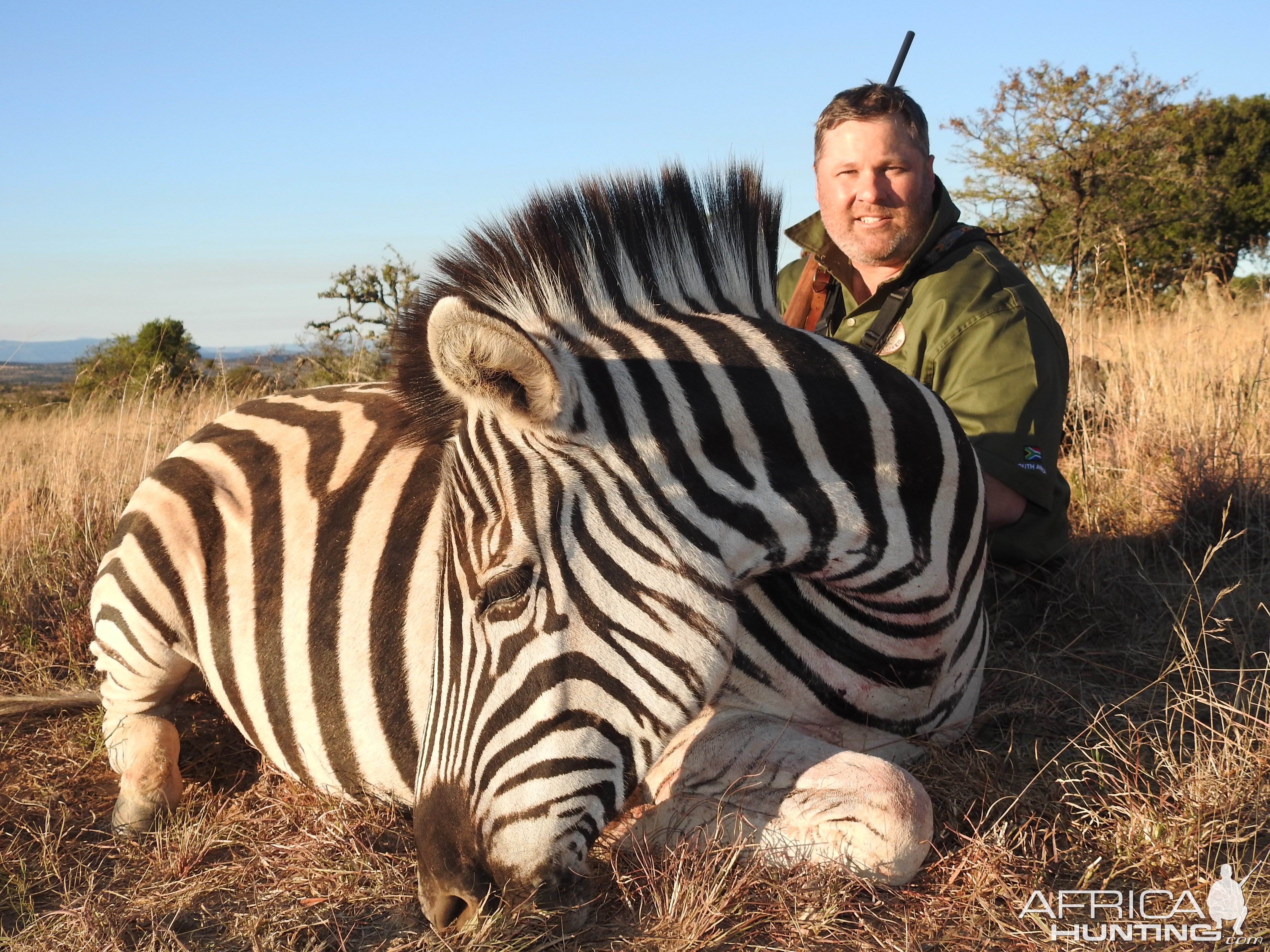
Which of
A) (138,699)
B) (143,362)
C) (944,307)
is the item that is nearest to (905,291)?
(944,307)

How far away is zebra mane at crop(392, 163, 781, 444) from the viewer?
219 cm

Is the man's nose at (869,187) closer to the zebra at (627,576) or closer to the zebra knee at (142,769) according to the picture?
the zebra at (627,576)

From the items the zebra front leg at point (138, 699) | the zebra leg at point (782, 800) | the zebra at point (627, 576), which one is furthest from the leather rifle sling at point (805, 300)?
the zebra front leg at point (138, 699)

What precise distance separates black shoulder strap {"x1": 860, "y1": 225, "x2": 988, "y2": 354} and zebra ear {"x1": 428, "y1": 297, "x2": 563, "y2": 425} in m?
2.13

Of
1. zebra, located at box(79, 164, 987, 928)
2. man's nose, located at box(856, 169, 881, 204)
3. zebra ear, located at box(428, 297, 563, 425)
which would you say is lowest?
zebra, located at box(79, 164, 987, 928)

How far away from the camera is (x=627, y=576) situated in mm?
1914

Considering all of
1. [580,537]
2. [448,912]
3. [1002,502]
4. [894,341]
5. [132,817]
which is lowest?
[132,817]

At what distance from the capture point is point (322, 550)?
300 centimetres

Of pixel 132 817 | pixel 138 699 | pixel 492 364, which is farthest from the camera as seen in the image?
pixel 138 699

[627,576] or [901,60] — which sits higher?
[901,60]

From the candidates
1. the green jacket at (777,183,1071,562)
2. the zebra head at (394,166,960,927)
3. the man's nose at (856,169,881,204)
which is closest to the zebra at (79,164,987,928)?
the zebra head at (394,166,960,927)

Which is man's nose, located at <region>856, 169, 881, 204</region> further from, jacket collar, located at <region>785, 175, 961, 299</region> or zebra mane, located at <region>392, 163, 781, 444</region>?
zebra mane, located at <region>392, 163, 781, 444</region>

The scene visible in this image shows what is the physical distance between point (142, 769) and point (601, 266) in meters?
2.30

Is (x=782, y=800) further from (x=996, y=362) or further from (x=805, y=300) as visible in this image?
(x=805, y=300)
